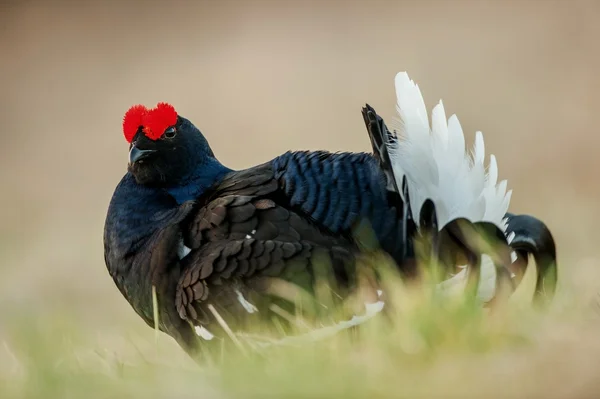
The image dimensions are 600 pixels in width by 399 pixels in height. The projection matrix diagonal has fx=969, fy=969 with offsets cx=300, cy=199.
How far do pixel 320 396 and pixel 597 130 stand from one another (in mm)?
7344

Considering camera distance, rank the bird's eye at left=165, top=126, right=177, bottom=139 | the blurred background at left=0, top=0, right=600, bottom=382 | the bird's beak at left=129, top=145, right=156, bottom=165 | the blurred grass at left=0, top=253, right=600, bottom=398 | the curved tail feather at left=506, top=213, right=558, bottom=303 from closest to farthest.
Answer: the blurred grass at left=0, top=253, right=600, bottom=398 < the curved tail feather at left=506, top=213, right=558, bottom=303 < the bird's beak at left=129, top=145, right=156, bottom=165 < the bird's eye at left=165, top=126, right=177, bottom=139 < the blurred background at left=0, top=0, right=600, bottom=382

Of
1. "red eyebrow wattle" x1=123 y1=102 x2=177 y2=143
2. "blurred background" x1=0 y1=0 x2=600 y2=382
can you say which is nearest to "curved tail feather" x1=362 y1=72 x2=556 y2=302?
"red eyebrow wattle" x1=123 y1=102 x2=177 y2=143

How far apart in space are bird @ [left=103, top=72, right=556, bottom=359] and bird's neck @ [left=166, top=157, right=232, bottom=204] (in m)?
0.17

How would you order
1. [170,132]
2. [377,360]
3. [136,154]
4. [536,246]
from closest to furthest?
[377,360]
[536,246]
[136,154]
[170,132]

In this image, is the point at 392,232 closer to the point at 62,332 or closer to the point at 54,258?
the point at 62,332

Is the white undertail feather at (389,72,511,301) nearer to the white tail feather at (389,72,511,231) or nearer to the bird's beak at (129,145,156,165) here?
the white tail feather at (389,72,511,231)

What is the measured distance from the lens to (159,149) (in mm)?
3617

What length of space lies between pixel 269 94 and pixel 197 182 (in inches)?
252

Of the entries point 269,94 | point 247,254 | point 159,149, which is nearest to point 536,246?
point 247,254

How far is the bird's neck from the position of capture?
360cm

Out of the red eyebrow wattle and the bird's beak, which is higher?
the red eyebrow wattle

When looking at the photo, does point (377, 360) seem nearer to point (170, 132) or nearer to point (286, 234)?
point (286, 234)

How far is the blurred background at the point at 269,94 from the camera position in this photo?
28.3 ft

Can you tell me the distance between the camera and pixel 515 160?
8672 millimetres
